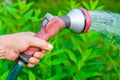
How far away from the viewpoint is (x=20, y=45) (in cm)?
209

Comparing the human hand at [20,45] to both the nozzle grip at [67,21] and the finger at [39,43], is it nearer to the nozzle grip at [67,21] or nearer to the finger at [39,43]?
the finger at [39,43]

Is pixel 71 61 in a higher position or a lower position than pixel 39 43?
lower

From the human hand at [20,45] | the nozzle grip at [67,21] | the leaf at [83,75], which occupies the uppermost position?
the nozzle grip at [67,21]

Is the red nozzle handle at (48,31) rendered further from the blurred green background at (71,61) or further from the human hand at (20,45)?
the blurred green background at (71,61)

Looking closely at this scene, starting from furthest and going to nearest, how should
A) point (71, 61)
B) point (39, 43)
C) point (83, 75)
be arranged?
1. point (71, 61)
2. point (83, 75)
3. point (39, 43)

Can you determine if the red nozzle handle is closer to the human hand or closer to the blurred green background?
the human hand

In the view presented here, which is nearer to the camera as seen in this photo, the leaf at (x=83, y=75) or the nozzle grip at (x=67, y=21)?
the nozzle grip at (x=67, y=21)

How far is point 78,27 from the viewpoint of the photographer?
2.03 metres

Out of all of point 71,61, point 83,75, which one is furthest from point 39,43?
point 71,61

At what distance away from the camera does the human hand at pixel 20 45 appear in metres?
2.02

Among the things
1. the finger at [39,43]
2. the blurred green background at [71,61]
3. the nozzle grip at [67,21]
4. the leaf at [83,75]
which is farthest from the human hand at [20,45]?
the leaf at [83,75]

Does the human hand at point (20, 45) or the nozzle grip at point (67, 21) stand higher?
the nozzle grip at point (67, 21)

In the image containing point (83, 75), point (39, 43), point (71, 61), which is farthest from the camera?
point (71, 61)

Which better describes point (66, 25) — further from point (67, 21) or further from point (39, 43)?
point (39, 43)
